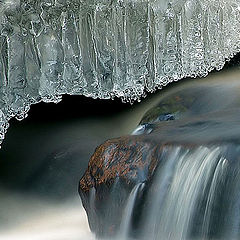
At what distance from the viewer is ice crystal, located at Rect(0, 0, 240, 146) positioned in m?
3.86

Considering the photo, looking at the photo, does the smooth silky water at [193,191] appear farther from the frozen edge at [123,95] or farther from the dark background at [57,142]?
the dark background at [57,142]

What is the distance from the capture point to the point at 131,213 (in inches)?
141

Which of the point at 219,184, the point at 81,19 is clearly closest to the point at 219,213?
the point at 219,184

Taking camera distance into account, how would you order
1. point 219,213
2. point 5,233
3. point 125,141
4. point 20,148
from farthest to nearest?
point 20,148
point 5,233
point 125,141
point 219,213

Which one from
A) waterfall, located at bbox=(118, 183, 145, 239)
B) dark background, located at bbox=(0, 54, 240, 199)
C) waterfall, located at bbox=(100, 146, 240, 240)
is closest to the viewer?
waterfall, located at bbox=(100, 146, 240, 240)

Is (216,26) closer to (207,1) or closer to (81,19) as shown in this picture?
(207,1)

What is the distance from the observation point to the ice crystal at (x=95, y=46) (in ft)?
12.6

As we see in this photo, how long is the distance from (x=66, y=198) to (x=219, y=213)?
199cm

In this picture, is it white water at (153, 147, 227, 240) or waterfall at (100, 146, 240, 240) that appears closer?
waterfall at (100, 146, 240, 240)

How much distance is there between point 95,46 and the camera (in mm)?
4160

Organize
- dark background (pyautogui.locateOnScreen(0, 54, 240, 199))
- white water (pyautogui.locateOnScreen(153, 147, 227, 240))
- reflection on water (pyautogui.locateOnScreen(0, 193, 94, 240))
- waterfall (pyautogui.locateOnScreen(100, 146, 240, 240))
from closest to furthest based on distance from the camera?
1. waterfall (pyautogui.locateOnScreen(100, 146, 240, 240))
2. white water (pyautogui.locateOnScreen(153, 147, 227, 240))
3. reflection on water (pyautogui.locateOnScreen(0, 193, 94, 240))
4. dark background (pyautogui.locateOnScreen(0, 54, 240, 199))

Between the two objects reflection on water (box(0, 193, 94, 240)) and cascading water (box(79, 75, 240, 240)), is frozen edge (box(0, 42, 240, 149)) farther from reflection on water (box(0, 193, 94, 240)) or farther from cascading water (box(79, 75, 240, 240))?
reflection on water (box(0, 193, 94, 240))

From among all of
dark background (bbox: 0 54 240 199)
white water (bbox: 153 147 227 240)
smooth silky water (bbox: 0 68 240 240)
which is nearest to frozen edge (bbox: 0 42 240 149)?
dark background (bbox: 0 54 240 199)

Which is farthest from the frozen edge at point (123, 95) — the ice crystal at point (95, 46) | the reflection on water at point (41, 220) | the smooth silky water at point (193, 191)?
the reflection on water at point (41, 220)
